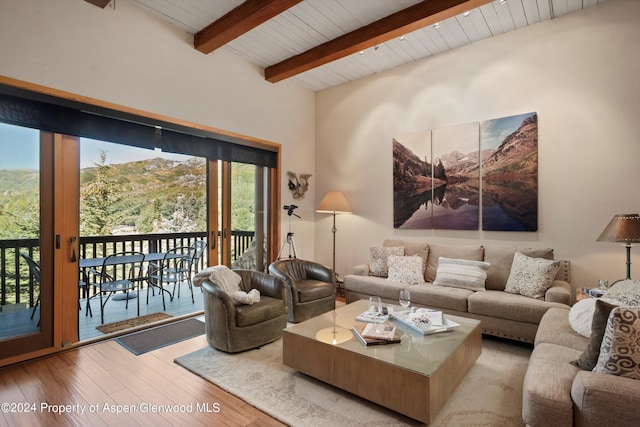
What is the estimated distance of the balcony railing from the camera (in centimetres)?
287

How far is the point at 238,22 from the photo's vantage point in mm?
3443

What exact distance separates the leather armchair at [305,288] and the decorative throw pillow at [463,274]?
1329mm

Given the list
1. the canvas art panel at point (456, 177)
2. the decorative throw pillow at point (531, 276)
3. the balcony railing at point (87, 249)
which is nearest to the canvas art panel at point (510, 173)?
the canvas art panel at point (456, 177)

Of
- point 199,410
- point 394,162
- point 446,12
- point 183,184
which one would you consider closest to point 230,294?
point 199,410

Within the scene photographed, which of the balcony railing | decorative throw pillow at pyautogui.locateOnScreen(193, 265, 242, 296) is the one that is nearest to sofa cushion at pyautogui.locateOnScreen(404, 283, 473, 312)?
decorative throw pillow at pyautogui.locateOnScreen(193, 265, 242, 296)

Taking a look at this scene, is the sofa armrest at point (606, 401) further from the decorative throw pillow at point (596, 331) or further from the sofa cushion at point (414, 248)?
the sofa cushion at point (414, 248)

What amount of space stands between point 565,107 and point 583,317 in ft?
8.22

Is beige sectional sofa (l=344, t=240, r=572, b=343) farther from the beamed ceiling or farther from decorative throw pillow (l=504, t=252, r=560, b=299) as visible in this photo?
the beamed ceiling

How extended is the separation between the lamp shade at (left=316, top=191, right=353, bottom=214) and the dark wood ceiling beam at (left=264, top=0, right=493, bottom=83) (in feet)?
6.15

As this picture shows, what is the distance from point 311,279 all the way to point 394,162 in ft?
6.98

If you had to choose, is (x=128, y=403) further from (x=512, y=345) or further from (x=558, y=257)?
(x=558, y=257)

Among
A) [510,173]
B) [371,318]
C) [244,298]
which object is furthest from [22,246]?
[510,173]

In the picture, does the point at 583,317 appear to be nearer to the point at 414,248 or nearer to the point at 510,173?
the point at 510,173

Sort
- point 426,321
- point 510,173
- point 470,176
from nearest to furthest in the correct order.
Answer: point 426,321
point 510,173
point 470,176
